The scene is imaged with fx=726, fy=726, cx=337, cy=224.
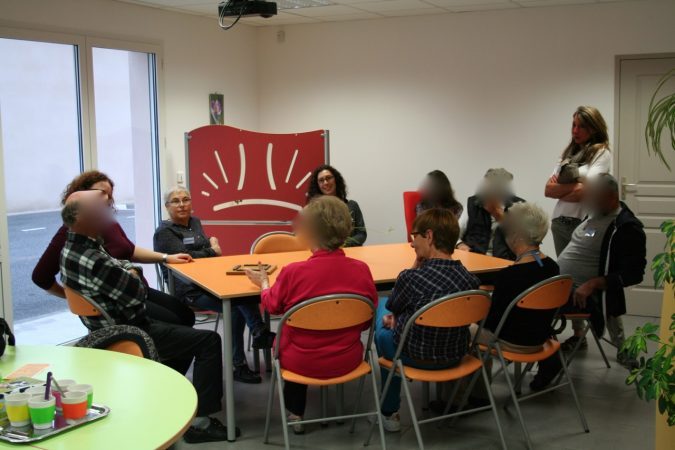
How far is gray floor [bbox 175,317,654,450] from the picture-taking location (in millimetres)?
3643

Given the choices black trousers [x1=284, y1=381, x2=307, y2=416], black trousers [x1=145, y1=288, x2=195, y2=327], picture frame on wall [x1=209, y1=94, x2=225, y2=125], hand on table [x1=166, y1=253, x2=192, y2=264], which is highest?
picture frame on wall [x1=209, y1=94, x2=225, y2=125]

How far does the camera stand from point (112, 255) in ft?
14.1

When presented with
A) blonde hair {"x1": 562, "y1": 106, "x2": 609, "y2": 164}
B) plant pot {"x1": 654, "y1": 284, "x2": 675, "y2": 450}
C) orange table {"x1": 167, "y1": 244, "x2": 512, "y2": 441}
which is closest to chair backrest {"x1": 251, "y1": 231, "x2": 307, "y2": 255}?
orange table {"x1": 167, "y1": 244, "x2": 512, "y2": 441}

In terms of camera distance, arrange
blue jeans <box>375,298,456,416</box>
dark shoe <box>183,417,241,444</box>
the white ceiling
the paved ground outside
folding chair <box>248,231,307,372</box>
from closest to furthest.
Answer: blue jeans <box>375,298,456,416</box>, dark shoe <box>183,417,241,444</box>, folding chair <box>248,231,307,372</box>, the paved ground outside, the white ceiling

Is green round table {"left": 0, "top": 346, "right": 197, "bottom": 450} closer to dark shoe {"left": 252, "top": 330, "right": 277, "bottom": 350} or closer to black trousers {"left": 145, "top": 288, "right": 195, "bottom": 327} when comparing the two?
black trousers {"left": 145, "top": 288, "right": 195, "bottom": 327}

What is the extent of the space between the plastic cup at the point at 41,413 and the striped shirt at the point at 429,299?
1.77m

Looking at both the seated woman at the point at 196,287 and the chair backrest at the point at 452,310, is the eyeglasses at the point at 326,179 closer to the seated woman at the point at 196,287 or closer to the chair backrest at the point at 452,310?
the seated woman at the point at 196,287

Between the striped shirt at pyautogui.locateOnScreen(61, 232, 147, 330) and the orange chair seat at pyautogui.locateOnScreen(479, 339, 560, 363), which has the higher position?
the striped shirt at pyautogui.locateOnScreen(61, 232, 147, 330)

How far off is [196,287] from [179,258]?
21 cm

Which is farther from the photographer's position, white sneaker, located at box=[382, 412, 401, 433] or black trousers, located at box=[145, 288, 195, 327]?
black trousers, located at box=[145, 288, 195, 327]

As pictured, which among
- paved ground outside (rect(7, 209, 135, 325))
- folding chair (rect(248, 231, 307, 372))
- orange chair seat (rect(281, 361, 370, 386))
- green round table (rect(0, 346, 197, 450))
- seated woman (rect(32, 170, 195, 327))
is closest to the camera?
green round table (rect(0, 346, 197, 450))

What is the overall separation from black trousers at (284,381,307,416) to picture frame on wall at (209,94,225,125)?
3.87 meters

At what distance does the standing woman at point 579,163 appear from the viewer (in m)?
4.77

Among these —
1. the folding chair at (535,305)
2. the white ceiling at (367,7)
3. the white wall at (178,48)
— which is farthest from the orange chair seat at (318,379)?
the white ceiling at (367,7)
